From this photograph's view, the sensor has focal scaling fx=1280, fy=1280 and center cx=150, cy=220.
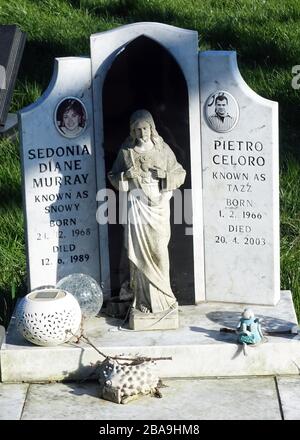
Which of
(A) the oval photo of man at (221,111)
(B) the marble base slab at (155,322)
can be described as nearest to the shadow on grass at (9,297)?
(B) the marble base slab at (155,322)

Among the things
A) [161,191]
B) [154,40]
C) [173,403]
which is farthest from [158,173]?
[173,403]

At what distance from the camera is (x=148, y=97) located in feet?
25.8

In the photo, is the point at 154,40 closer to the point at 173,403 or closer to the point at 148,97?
the point at 148,97

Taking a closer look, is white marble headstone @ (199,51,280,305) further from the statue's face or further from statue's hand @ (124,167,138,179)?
statue's hand @ (124,167,138,179)

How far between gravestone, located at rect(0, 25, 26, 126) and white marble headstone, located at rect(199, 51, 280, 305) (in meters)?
1.53

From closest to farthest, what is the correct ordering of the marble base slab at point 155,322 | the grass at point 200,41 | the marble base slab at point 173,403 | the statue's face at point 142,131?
the marble base slab at point 173,403 → the statue's face at point 142,131 → the marble base slab at point 155,322 → the grass at point 200,41

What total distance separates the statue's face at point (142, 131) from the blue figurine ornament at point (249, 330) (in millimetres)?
1195

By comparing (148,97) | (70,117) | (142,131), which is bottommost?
(142,131)

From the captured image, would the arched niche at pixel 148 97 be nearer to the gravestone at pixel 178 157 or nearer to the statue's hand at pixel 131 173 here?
A: the gravestone at pixel 178 157

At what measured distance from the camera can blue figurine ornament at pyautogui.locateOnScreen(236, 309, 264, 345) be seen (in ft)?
24.5

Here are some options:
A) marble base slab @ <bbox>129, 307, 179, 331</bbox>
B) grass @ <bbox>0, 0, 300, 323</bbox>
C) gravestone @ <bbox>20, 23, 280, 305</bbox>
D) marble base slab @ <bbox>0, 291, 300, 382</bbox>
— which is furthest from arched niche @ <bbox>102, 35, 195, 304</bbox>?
grass @ <bbox>0, 0, 300, 323</bbox>

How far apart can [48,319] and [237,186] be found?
1465 mm

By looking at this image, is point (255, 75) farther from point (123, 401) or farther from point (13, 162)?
point (123, 401)

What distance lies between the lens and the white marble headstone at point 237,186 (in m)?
7.81
